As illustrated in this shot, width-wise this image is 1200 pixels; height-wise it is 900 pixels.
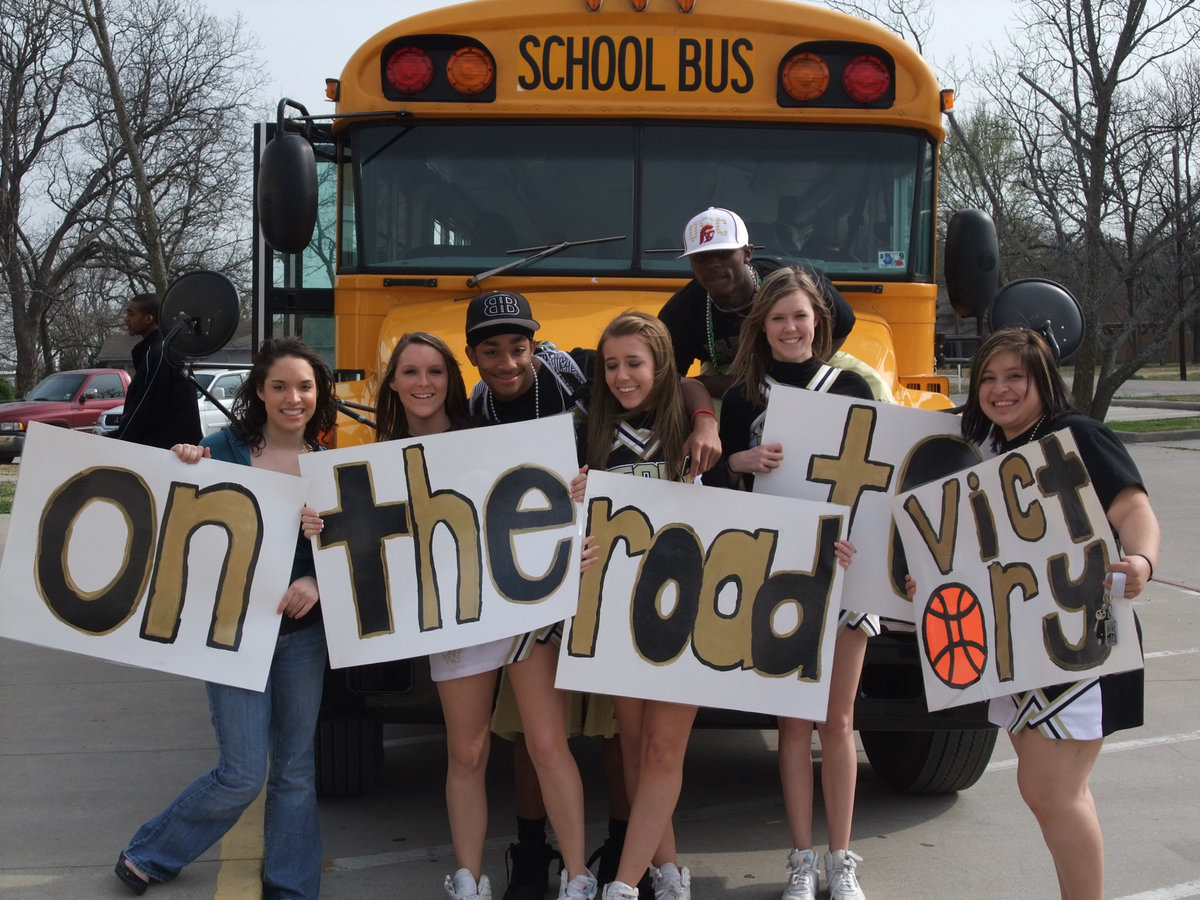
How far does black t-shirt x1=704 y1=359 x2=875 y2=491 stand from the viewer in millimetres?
3391

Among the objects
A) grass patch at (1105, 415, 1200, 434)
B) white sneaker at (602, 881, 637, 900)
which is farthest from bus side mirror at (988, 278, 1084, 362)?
grass patch at (1105, 415, 1200, 434)

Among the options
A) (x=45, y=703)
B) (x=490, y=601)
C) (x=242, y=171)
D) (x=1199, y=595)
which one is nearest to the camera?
(x=490, y=601)

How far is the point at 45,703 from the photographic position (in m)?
5.91

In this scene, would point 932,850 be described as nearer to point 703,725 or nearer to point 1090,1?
point 703,725

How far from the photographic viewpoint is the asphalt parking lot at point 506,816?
3.67 metres

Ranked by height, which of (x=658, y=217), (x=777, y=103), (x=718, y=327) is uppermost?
(x=777, y=103)

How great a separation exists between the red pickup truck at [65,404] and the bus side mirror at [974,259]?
1507 cm

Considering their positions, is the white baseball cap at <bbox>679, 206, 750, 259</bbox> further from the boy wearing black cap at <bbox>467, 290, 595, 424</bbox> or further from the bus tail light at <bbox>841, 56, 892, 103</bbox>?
the bus tail light at <bbox>841, 56, 892, 103</bbox>

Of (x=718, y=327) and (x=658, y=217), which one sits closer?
(x=718, y=327)

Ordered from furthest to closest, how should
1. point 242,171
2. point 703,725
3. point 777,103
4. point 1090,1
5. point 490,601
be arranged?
point 242,171 → point 1090,1 → point 777,103 → point 703,725 → point 490,601

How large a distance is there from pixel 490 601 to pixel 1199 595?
6.65 m

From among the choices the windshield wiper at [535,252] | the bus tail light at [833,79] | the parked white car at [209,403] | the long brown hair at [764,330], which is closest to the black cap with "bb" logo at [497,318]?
the long brown hair at [764,330]

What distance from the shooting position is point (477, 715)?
329cm

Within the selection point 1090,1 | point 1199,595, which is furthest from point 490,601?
point 1090,1
